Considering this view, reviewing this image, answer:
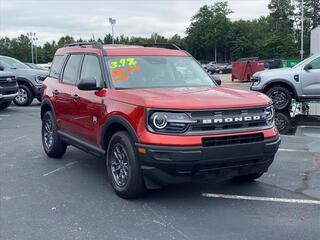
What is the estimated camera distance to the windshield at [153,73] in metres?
6.25

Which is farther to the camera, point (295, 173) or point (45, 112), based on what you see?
point (45, 112)

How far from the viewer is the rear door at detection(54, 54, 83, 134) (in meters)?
7.09

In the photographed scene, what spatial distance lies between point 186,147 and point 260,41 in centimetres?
10370

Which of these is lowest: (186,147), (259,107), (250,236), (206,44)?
(250,236)

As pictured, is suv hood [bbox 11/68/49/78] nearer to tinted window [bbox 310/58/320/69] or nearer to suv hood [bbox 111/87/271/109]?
tinted window [bbox 310/58/320/69]

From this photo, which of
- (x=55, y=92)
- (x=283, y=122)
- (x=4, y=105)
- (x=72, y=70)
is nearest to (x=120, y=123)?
(x=72, y=70)

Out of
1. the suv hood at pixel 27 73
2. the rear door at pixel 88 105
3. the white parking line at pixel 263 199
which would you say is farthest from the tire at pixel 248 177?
the suv hood at pixel 27 73

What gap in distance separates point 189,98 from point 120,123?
0.86 m

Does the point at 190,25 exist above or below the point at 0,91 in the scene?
above

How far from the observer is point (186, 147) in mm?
5047

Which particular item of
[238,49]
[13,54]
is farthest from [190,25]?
[13,54]

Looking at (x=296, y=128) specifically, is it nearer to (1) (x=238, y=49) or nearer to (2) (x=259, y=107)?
(2) (x=259, y=107)

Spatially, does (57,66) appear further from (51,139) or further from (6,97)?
(6,97)

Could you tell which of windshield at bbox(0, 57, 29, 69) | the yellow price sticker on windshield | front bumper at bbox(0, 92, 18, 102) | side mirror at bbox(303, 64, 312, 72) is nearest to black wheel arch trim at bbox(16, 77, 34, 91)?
windshield at bbox(0, 57, 29, 69)
